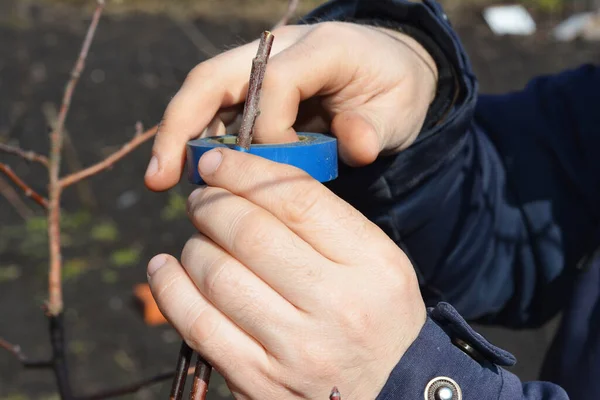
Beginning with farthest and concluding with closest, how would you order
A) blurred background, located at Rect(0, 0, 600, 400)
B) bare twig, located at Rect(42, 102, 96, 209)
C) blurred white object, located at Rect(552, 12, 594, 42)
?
1. blurred white object, located at Rect(552, 12, 594, 42)
2. bare twig, located at Rect(42, 102, 96, 209)
3. blurred background, located at Rect(0, 0, 600, 400)

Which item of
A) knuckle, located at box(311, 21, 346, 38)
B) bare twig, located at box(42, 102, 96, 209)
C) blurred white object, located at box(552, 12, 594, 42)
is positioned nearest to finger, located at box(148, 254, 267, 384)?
knuckle, located at box(311, 21, 346, 38)

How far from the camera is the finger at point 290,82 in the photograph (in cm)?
121

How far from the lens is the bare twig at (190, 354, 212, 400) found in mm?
995

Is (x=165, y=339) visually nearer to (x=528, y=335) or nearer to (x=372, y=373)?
(x=528, y=335)

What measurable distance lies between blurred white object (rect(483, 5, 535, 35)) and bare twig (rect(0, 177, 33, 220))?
5.09 meters

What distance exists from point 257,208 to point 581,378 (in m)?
0.93

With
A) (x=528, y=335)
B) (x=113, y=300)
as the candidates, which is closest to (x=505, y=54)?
(x=528, y=335)

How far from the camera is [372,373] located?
108 cm

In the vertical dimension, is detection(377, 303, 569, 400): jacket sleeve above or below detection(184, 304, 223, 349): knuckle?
below

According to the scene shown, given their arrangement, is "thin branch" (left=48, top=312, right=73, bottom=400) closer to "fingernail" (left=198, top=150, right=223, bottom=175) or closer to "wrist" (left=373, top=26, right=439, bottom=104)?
"fingernail" (left=198, top=150, right=223, bottom=175)

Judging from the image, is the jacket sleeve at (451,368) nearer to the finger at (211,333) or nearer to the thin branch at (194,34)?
the finger at (211,333)

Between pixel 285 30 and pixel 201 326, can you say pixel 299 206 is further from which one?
pixel 285 30

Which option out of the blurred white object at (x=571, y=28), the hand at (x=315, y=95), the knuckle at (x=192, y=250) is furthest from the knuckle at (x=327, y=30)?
the blurred white object at (x=571, y=28)

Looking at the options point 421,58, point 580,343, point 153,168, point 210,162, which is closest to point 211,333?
point 210,162
